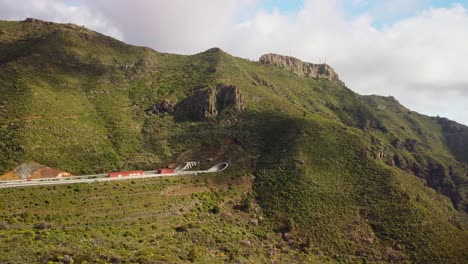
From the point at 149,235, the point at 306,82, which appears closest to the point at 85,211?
the point at 149,235

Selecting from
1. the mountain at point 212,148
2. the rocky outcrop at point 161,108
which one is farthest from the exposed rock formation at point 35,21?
the rocky outcrop at point 161,108

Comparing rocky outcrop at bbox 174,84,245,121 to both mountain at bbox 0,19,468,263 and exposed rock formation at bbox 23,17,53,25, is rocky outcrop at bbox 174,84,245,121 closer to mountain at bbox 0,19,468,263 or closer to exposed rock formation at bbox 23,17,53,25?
mountain at bbox 0,19,468,263

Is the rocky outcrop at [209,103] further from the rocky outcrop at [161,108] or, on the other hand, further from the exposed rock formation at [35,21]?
the exposed rock formation at [35,21]

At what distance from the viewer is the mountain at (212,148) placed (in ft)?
222

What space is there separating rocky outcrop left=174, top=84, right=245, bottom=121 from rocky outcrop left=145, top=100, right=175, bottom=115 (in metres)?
1.66

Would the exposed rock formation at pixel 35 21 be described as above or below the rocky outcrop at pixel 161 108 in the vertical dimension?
above

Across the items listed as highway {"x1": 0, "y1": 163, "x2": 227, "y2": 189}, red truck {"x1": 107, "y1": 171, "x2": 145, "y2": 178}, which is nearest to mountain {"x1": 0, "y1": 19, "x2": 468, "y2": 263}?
highway {"x1": 0, "y1": 163, "x2": 227, "y2": 189}

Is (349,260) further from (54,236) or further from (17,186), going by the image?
(17,186)

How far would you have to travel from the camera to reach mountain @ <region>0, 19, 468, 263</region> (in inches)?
2660

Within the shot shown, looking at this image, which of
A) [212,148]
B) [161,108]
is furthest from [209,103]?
[212,148]

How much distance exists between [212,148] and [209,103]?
17.5 metres

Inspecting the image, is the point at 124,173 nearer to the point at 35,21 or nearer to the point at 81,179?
the point at 81,179

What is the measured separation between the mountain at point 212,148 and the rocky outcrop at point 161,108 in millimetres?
312

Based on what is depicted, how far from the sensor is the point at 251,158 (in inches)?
3666
